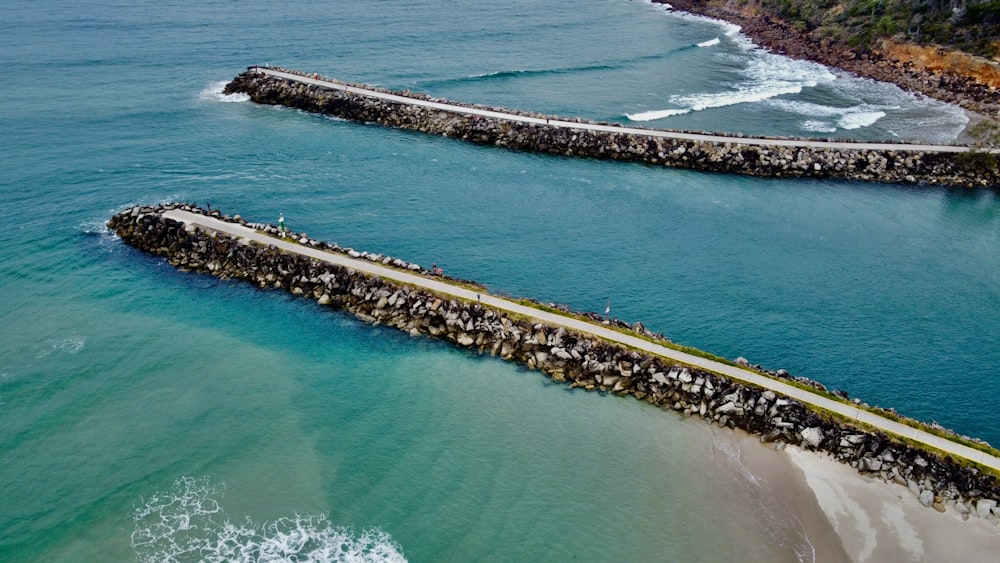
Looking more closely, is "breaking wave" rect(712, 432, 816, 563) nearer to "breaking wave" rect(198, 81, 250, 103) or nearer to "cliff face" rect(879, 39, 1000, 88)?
"breaking wave" rect(198, 81, 250, 103)

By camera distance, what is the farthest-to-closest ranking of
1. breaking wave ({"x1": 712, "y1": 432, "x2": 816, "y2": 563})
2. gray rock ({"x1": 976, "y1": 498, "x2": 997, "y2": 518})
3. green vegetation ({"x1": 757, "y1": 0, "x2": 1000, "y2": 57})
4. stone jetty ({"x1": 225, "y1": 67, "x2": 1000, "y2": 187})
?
green vegetation ({"x1": 757, "y1": 0, "x2": 1000, "y2": 57}), stone jetty ({"x1": 225, "y1": 67, "x2": 1000, "y2": 187}), gray rock ({"x1": 976, "y1": 498, "x2": 997, "y2": 518}), breaking wave ({"x1": 712, "y1": 432, "x2": 816, "y2": 563})

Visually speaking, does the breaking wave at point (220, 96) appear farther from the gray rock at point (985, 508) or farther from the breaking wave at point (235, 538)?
the gray rock at point (985, 508)

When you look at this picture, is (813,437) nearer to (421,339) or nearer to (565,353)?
(565,353)

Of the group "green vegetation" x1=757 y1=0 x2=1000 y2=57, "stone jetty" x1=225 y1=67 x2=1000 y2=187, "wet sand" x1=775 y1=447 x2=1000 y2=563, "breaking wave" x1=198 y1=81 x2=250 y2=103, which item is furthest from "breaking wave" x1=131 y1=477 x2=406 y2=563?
"green vegetation" x1=757 y1=0 x2=1000 y2=57

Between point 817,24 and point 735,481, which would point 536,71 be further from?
point 735,481

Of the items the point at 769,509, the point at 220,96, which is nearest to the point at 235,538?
the point at 769,509
